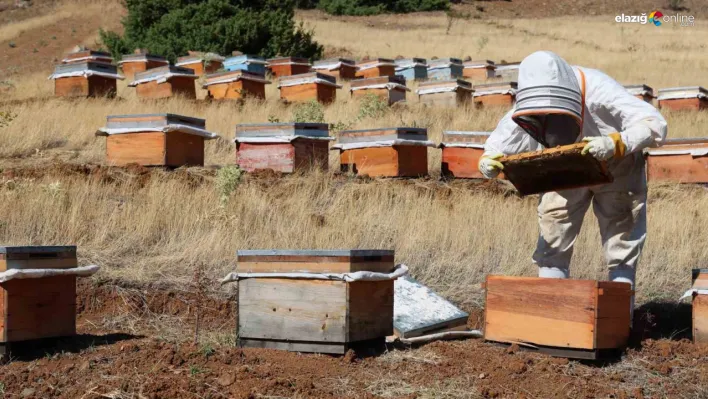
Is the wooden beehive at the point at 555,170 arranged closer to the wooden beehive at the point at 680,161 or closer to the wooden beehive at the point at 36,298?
the wooden beehive at the point at 36,298

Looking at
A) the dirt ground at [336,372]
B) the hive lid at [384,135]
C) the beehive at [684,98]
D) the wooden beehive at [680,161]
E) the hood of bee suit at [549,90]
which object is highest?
the beehive at [684,98]

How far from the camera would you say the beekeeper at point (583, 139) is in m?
5.28

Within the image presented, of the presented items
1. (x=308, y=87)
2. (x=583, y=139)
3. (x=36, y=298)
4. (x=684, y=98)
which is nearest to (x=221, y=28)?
(x=308, y=87)

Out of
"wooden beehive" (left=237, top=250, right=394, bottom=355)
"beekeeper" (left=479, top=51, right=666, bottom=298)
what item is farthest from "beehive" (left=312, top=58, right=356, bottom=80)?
"wooden beehive" (left=237, top=250, right=394, bottom=355)

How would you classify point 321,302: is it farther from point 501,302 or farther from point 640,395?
point 640,395

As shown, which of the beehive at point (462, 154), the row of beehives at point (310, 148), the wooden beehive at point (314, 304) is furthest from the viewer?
the beehive at point (462, 154)

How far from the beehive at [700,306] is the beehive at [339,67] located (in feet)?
57.8

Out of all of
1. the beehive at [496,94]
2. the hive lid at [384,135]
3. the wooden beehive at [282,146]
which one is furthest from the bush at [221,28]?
the wooden beehive at [282,146]

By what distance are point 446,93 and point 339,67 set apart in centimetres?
530

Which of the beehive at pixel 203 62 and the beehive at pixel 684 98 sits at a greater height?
the beehive at pixel 203 62

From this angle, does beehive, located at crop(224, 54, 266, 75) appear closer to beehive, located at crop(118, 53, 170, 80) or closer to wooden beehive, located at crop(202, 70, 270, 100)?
beehive, located at crop(118, 53, 170, 80)

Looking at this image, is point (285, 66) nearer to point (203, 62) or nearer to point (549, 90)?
point (203, 62)

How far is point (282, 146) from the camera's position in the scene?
1131 cm

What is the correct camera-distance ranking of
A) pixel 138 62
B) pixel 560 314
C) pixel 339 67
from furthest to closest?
pixel 339 67 < pixel 138 62 < pixel 560 314
